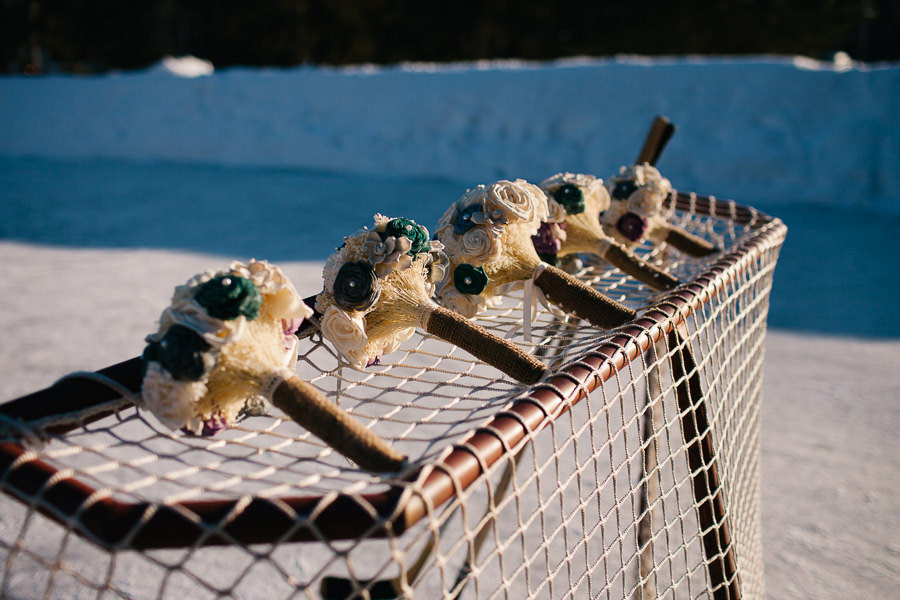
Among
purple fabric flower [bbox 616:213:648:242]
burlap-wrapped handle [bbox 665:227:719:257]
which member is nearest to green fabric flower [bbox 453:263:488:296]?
purple fabric flower [bbox 616:213:648:242]

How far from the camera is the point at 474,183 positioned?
5445mm

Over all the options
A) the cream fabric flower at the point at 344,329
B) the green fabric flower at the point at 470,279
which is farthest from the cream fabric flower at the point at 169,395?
the green fabric flower at the point at 470,279

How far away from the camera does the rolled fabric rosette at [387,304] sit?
0.79 meters

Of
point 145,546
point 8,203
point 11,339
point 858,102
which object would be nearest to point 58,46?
point 8,203

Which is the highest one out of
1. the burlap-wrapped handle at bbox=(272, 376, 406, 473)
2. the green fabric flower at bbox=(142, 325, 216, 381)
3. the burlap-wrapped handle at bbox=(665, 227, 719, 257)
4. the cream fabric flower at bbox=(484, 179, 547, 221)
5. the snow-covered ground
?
the cream fabric flower at bbox=(484, 179, 547, 221)

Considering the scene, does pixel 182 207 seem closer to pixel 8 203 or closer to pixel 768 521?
pixel 8 203

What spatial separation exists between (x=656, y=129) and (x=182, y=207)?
3.96 meters

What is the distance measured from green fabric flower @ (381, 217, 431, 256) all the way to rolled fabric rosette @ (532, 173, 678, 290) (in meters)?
0.32

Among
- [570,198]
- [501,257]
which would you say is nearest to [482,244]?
[501,257]

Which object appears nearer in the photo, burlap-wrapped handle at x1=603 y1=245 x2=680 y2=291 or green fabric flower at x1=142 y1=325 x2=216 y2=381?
green fabric flower at x1=142 y1=325 x2=216 y2=381

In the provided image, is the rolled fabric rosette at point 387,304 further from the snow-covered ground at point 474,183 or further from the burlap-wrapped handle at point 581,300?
the snow-covered ground at point 474,183

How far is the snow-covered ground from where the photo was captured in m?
1.79

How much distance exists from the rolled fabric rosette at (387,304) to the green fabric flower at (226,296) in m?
0.17

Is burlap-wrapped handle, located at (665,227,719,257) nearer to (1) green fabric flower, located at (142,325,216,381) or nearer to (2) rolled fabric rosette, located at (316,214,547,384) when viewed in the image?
(2) rolled fabric rosette, located at (316,214,547,384)
